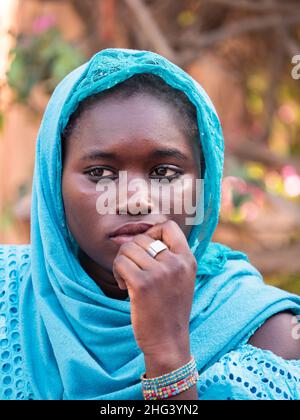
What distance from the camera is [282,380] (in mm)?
1741

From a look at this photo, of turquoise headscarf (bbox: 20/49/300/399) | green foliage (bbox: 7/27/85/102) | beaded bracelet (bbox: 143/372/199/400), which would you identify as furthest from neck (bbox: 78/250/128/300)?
green foliage (bbox: 7/27/85/102)

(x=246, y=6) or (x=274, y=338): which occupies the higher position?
(x=246, y=6)

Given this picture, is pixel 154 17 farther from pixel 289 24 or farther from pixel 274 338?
pixel 274 338

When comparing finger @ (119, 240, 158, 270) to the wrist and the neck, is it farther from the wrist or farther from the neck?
the neck

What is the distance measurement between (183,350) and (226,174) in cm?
347

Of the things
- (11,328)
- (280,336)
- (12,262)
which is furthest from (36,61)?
(280,336)

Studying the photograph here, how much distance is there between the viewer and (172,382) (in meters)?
1.56

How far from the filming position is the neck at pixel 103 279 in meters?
1.95

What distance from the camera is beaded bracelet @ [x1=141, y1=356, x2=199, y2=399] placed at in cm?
156

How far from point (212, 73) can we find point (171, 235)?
4.90 m

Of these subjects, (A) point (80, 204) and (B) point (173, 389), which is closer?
(B) point (173, 389)

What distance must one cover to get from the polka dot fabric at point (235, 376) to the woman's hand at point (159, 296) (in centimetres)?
19

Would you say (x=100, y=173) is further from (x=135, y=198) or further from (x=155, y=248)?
(x=155, y=248)
